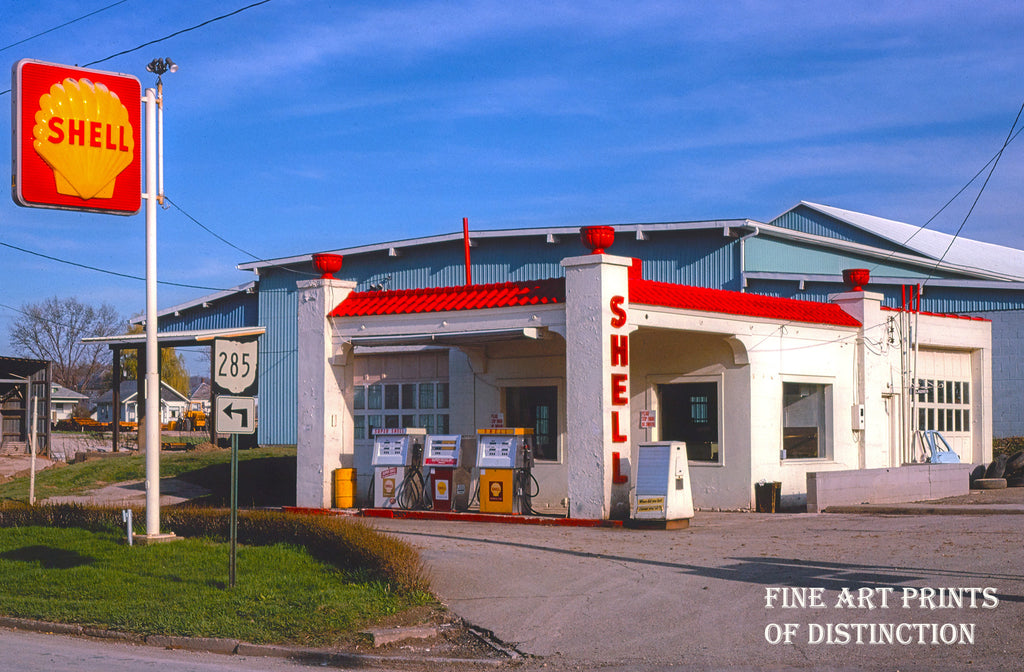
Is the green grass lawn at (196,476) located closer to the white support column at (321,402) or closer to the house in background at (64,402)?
the white support column at (321,402)

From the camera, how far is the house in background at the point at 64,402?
88000mm

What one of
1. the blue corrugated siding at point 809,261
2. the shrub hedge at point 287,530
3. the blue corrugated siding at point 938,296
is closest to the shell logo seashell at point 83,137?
the shrub hedge at point 287,530

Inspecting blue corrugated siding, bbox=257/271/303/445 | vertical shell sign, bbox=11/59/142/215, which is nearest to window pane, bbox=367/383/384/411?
vertical shell sign, bbox=11/59/142/215

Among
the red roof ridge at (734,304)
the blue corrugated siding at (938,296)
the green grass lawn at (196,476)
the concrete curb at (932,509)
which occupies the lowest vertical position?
the green grass lawn at (196,476)

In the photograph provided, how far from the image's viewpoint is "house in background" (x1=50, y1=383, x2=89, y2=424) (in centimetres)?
8800

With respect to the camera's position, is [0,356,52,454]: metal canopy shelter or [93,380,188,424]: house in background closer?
[0,356,52,454]: metal canopy shelter

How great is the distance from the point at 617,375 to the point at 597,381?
1.31ft

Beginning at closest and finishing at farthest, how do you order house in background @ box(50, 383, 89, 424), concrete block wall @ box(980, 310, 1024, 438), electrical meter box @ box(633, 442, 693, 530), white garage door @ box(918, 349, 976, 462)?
electrical meter box @ box(633, 442, 693, 530) → white garage door @ box(918, 349, 976, 462) → concrete block wall @ box(980, 310, 1024, 438) → house in background @ box(50, 383, 89, 424)

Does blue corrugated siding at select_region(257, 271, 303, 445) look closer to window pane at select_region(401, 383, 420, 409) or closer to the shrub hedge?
window pane at select_region(401, 383, 420, 409)

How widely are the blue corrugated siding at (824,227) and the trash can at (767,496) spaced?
22.6m

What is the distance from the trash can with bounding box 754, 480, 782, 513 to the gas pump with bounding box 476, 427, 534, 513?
4458 millimetres

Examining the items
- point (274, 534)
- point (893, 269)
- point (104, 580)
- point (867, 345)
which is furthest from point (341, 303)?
point (893, 269)

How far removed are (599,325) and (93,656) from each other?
10.5m

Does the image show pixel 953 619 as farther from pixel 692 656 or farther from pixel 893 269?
pixel 893 269
